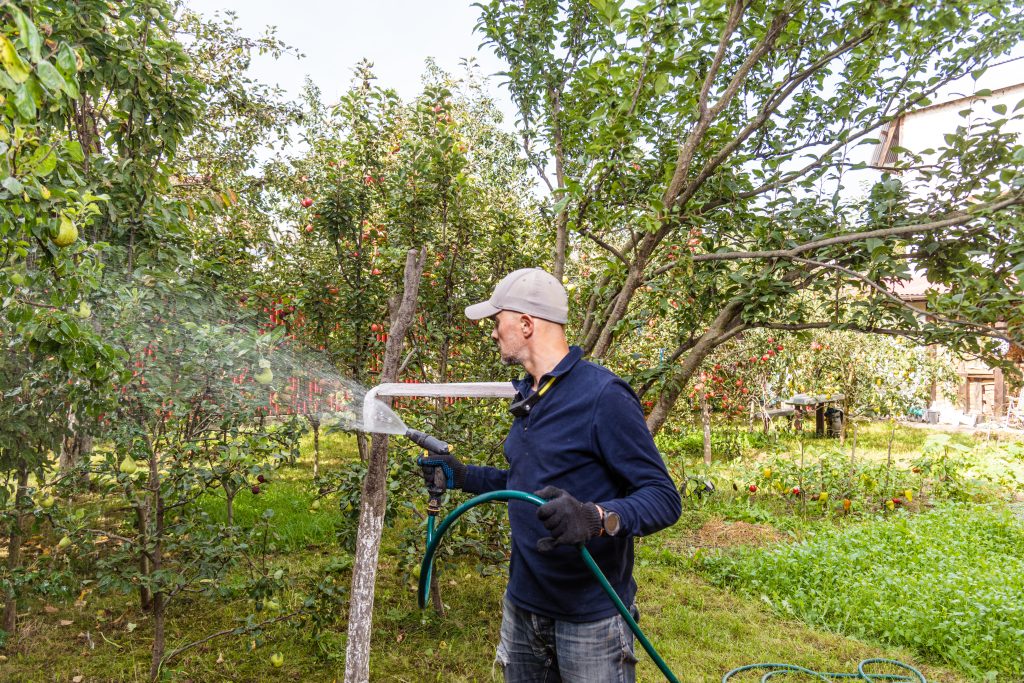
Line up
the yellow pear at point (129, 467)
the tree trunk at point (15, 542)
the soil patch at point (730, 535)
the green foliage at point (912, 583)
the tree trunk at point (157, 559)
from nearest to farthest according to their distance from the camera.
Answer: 1. the yellow pear at point (129, 467)
2. the tree trunk at point (157, 559)
3. the tree trunk at point (15, 542)
4. the green foliage at point (912, 583)
5. the soil patch at point (730, 535)

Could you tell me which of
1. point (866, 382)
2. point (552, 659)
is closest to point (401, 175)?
point (552, 659)

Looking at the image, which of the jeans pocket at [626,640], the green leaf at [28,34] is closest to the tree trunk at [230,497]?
the jeans pocket at [626,640]

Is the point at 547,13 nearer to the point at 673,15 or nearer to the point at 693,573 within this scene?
the point at 673,15

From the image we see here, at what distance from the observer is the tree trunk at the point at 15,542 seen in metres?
3.72

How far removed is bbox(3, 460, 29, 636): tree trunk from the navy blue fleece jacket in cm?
327

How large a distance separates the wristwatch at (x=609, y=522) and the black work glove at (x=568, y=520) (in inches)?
0.7

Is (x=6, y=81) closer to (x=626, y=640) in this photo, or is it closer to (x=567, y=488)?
(x=567, y=488)

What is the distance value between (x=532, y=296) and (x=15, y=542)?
13.1ft

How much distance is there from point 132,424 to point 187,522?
736 millimetres

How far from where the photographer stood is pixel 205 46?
290 inches

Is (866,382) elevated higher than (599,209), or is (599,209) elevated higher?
(599,209)

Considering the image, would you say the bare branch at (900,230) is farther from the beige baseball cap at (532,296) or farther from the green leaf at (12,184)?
the green leaf at (12,184)

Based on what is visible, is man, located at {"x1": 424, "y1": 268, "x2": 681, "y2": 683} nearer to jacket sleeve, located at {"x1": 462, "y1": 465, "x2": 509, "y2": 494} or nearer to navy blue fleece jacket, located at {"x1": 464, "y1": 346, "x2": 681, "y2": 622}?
navy blue fleece jacket, located at {"x1": 464, "y1": 346, "x2": 681, "y2": 622}

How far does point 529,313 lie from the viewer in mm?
2080
